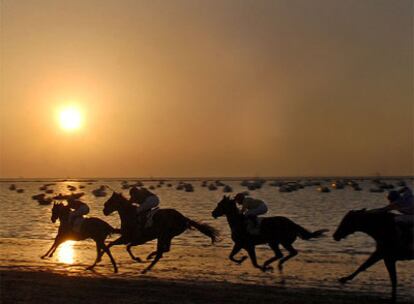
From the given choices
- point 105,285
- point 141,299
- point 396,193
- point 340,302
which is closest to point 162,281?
point 105,285

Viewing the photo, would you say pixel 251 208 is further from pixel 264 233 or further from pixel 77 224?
pixel 77 224

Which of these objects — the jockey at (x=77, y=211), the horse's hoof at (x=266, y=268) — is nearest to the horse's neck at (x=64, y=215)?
the jockey at (x=77, y=211)

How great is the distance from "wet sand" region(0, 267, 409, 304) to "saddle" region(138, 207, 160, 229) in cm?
187

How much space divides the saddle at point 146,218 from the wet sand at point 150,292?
1.87 meters

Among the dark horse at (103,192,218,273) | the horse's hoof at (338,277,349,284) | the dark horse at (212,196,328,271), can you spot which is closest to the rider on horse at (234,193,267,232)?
the dark horse at (212,196,328,271)

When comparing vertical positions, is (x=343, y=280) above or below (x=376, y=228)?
below

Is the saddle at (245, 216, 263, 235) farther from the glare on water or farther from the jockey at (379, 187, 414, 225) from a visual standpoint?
the glare on water

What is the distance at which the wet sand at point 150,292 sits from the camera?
12398mm

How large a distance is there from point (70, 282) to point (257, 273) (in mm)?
5245

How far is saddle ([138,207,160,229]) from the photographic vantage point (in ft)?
55.8

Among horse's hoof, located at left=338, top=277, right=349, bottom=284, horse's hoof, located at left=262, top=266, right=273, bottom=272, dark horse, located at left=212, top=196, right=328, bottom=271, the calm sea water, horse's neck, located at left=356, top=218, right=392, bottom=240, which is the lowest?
the calm sea water

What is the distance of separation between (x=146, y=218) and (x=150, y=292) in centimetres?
406

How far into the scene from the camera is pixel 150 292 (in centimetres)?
1330

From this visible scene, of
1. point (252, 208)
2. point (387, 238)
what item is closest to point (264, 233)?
point (252, 208)
